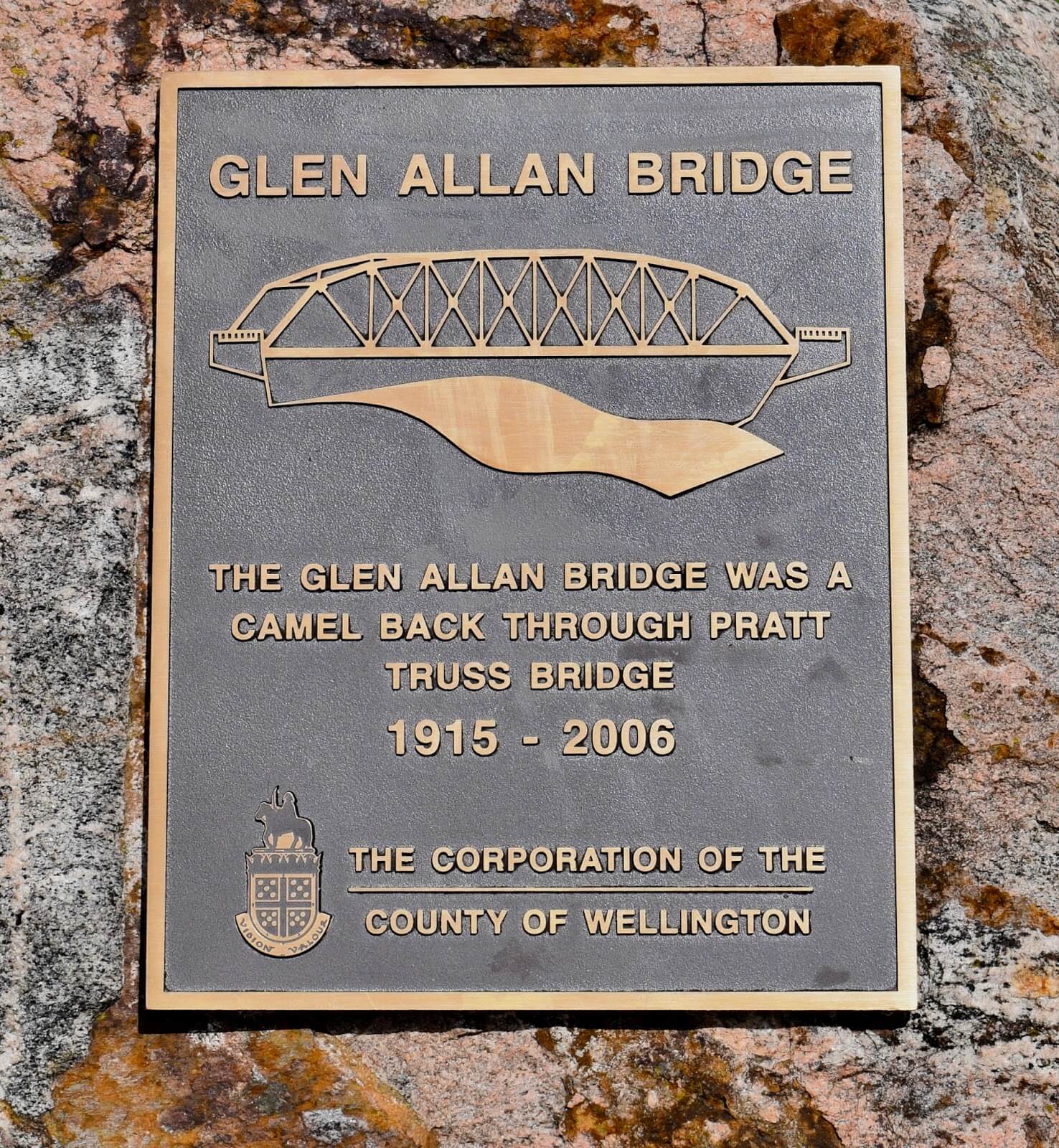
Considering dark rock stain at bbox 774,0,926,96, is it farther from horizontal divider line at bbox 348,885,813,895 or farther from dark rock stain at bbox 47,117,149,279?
horizontal divider line at bbox 348,885,813,895

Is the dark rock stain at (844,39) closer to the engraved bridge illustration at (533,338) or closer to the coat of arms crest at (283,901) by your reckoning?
the engraved bridge illustration at (533,338)

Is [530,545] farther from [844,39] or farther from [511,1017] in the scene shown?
[844,39]

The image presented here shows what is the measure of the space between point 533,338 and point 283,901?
1506 mm

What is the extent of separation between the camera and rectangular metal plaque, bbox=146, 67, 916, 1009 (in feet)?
9.20

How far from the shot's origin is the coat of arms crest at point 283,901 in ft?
9.17

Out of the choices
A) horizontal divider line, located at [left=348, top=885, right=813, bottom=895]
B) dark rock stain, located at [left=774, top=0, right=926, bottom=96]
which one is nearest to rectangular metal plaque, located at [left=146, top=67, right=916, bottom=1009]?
horizontal divider line, located at [left=348, top=885, right=813, bottom=895]

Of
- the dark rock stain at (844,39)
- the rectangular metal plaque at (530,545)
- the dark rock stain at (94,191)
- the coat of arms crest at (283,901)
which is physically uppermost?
the dark rock stain at (844,39)

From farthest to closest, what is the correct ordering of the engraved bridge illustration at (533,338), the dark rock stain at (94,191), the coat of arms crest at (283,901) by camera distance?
the dark rock stain at (94,191)
the engraved bridge illustration at (533,338)
the coat of arms crest at (283,901)

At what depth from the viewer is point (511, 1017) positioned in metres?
2.86

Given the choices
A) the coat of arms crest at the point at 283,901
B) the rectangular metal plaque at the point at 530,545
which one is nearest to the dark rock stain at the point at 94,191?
the rectangular metal plaque at the point at 530,545

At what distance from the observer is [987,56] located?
326 cm

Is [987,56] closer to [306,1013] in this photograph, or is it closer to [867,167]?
[867,167]

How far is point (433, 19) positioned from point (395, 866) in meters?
2.21

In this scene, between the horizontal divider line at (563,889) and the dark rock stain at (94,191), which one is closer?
the horizontal divider line at (563,889)
